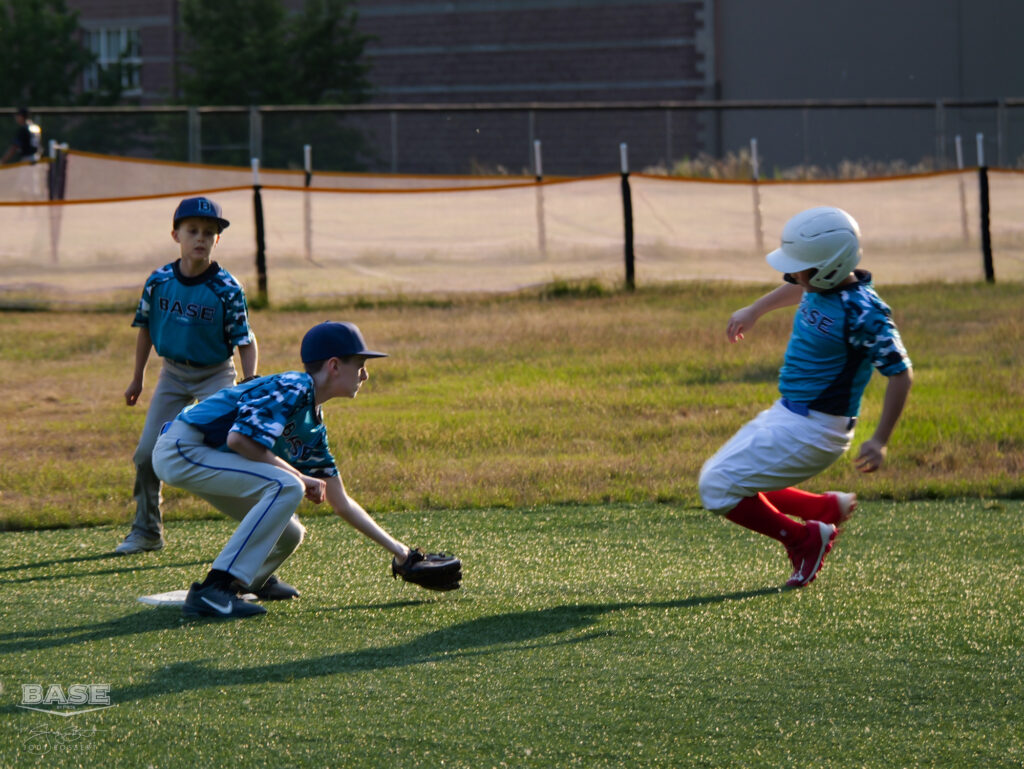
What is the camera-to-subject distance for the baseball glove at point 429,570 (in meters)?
5.12

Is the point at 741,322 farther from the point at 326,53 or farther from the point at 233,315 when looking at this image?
the point at 326,53

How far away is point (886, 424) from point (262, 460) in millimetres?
2263

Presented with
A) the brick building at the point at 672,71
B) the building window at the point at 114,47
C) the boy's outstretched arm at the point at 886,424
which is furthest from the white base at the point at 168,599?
the building window at the point at 114,47

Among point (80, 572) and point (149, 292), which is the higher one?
point (149, 292)

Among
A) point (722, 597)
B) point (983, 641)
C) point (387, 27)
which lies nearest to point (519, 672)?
point (722, 597)

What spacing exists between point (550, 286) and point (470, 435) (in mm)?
6967

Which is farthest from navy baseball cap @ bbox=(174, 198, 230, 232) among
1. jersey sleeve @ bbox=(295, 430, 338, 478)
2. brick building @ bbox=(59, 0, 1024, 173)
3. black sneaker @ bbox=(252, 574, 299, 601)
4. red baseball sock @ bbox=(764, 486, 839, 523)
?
brick building @ bbox=(59, 0, 1024, 173)

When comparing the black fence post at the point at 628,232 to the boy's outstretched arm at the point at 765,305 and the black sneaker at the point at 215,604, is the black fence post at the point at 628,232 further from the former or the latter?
the black sneaker at the point at 215,604

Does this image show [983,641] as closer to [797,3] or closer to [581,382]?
[581,382]

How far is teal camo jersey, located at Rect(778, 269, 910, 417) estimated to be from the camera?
4.86 m

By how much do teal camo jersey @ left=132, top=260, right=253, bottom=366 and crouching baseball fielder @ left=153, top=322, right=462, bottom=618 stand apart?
3.48 ft

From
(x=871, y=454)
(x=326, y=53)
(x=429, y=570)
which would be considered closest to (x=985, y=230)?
(x=871, y=454)

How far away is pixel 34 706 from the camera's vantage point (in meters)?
3.97

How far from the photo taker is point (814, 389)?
16.7ft
